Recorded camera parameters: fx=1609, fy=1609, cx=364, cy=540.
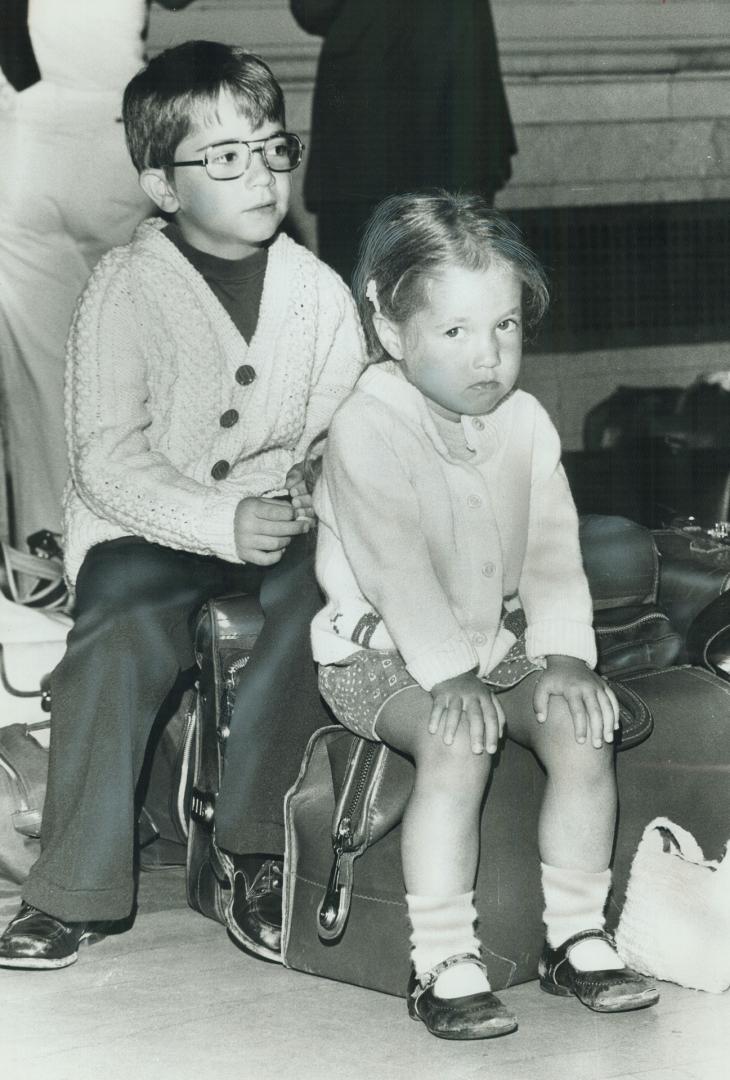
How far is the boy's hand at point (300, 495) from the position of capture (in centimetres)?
269

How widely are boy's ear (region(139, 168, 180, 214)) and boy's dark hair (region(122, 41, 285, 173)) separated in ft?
0.05

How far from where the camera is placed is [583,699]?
7.33 ft

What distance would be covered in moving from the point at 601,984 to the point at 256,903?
2.00 ft

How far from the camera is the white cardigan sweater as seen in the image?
2.29 meters

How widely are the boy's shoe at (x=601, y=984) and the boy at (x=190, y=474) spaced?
1.52 feet

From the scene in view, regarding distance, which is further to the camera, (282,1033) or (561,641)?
(561,641)

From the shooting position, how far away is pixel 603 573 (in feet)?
9.01

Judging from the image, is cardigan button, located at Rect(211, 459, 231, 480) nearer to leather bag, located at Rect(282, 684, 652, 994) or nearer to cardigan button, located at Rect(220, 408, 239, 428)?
cardigan button, located at Rect(220, 408, 239, 428)

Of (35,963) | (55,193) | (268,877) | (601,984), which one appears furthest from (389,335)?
(55,193)

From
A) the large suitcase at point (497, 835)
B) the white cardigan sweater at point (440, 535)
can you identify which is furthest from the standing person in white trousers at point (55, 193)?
the large suitcase at point (497, 835)

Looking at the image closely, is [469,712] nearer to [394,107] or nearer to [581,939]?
[581,939]

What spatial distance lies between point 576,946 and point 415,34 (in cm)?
223

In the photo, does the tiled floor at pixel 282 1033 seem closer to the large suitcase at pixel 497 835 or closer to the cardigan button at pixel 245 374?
the large suitcase at pixel 497 835

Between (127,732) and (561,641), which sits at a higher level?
(561,641)
